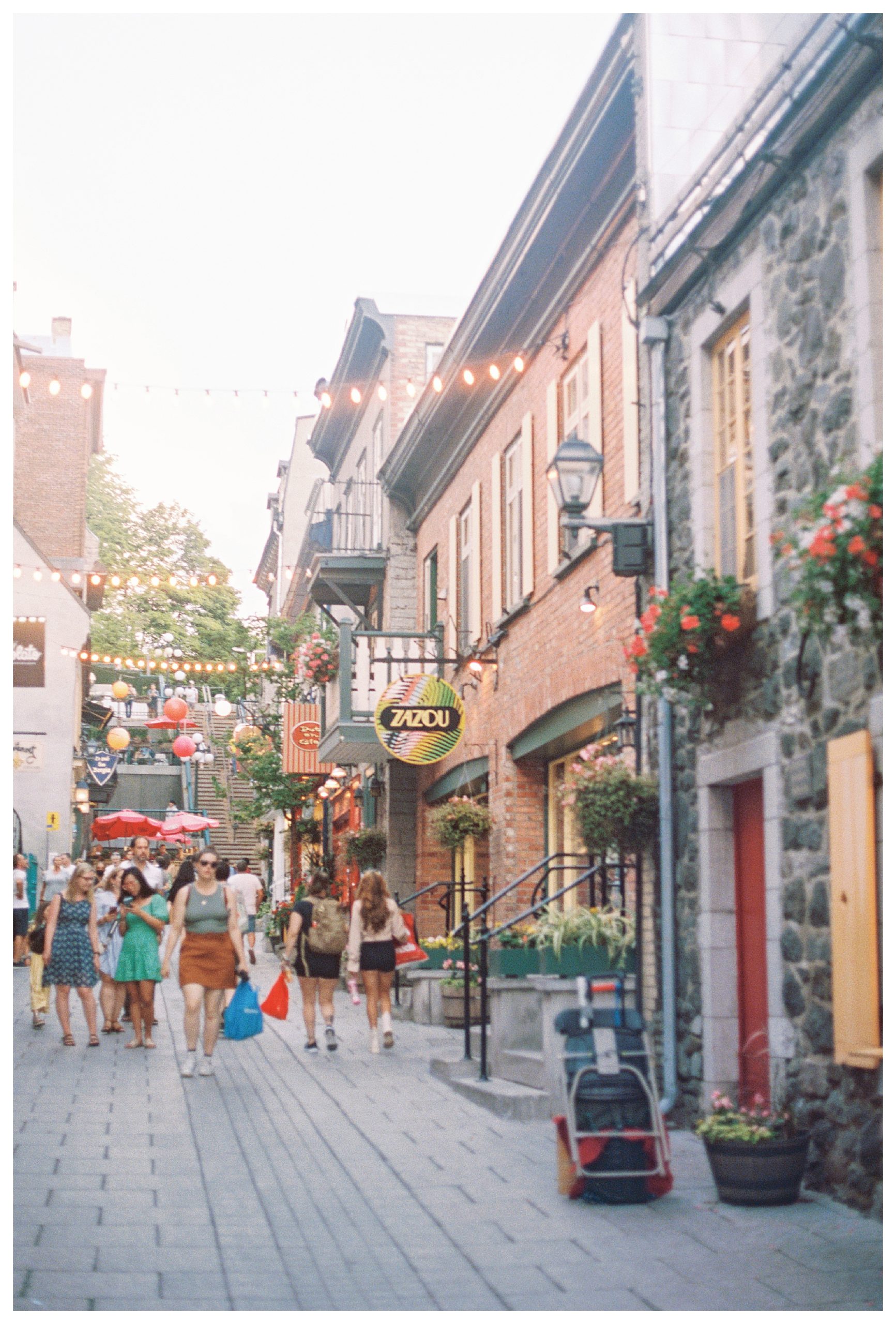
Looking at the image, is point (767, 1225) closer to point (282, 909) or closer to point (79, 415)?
point (282, 909)

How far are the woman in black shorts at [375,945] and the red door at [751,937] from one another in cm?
522

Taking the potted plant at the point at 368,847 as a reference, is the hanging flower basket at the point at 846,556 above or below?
above

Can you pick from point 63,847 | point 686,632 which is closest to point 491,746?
point 686,632

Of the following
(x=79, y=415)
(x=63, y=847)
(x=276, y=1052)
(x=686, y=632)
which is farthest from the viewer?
(x=79, y=415)

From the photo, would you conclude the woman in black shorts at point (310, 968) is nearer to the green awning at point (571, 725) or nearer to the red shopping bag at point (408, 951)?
the red shopping bag at point (408, 951)

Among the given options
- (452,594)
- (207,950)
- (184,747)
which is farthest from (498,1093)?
(184,747)

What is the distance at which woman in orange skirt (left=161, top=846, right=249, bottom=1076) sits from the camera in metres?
12.4

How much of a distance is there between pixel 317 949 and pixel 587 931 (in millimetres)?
4358

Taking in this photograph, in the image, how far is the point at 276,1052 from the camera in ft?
47.2

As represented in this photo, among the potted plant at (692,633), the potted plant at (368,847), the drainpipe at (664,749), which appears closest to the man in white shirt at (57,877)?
the potted plant at (368,847)

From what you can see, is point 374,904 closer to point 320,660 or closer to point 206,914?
point 206,914

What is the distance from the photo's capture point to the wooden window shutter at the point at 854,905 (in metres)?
6.88

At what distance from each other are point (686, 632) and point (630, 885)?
3288mm

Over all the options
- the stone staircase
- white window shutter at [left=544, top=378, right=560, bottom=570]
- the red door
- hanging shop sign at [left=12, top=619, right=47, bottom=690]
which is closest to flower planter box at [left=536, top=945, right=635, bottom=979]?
the red door
